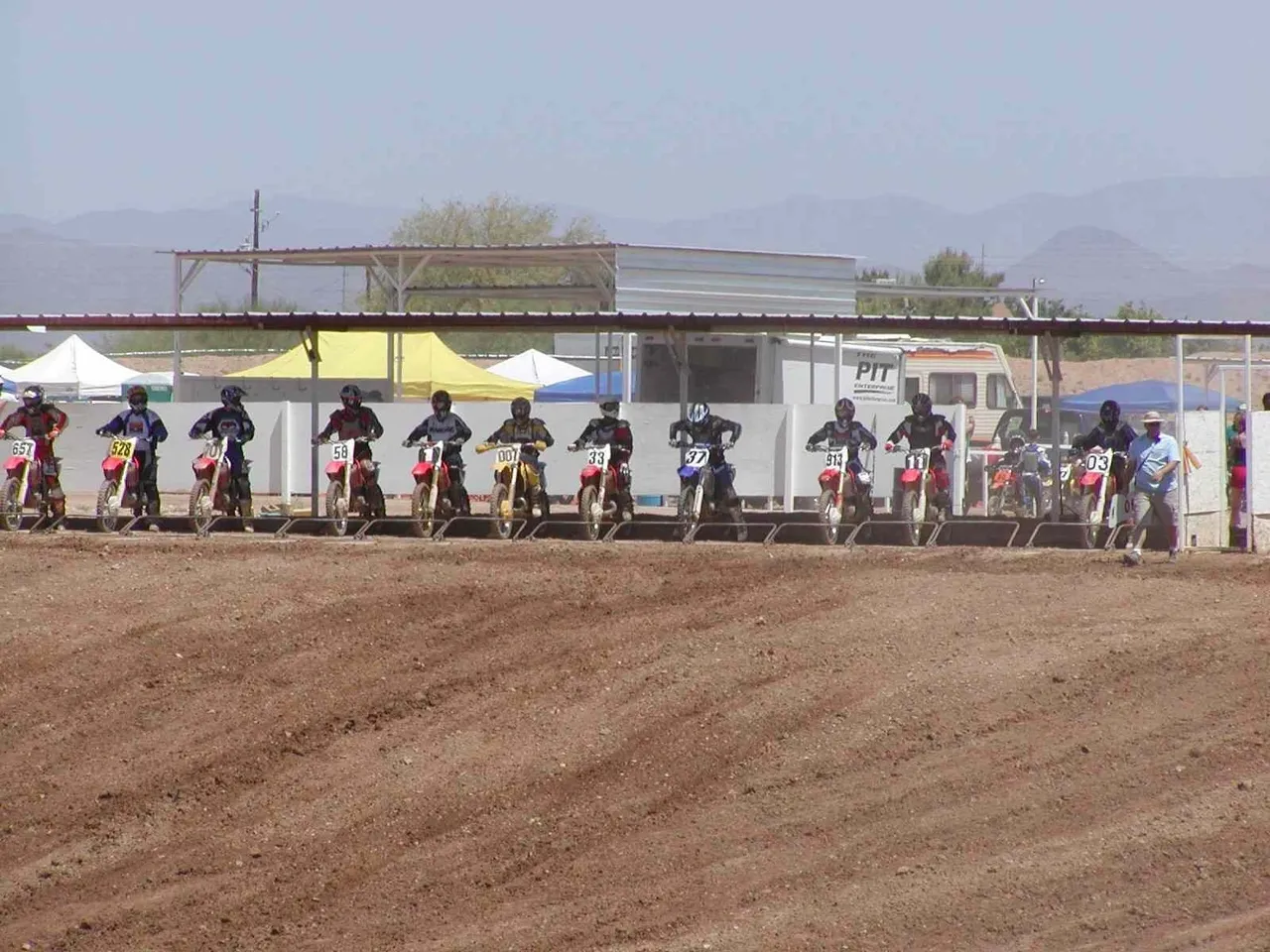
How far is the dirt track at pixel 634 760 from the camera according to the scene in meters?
9.32

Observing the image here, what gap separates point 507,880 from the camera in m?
9.98

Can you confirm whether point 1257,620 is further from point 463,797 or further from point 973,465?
point 973,465

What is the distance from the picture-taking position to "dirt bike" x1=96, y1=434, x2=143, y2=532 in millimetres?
19688

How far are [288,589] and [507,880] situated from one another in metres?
6.17

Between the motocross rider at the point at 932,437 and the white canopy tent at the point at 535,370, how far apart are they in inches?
673

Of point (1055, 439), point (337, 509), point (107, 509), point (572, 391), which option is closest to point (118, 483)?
point (107, 509)

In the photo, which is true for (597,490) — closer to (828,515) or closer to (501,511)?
(501,511)

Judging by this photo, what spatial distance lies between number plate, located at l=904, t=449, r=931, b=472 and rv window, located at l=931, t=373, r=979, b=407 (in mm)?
14494

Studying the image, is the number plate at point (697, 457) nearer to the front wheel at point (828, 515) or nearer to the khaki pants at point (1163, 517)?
the front wheel at point (828, 515)

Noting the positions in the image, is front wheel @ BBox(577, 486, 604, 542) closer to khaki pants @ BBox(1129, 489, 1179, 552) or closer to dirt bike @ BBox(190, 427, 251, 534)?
dirt bike @ BBox(190, 427, 251, 534)

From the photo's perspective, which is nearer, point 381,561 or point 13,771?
point 13,771

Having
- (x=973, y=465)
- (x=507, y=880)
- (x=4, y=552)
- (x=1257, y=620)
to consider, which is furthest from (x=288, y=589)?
(x=973, y=465)

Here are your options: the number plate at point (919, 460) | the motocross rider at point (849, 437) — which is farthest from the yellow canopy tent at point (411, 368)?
the number plate at point (919, 460)

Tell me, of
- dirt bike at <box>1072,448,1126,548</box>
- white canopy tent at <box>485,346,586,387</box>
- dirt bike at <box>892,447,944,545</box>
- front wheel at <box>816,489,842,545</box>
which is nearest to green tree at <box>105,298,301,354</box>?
white canopy tent at <box>485,346,586,387</box>
